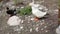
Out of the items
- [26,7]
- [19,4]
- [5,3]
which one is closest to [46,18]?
[26,7]

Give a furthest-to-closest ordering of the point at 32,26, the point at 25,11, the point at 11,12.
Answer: the point at 11,12, the point at 25,11, the point at 32,26

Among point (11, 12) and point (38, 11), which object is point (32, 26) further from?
point (11, 12)

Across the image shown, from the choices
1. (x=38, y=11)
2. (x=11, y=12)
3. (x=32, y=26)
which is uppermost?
(x=38, y=11)

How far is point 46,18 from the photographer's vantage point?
316 cm

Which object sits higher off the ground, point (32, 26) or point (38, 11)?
point (38, 11)

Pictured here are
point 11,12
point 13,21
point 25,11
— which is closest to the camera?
point 13,21

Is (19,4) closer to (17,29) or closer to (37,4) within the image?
(37,4)

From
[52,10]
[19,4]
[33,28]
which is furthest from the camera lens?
[19,4]

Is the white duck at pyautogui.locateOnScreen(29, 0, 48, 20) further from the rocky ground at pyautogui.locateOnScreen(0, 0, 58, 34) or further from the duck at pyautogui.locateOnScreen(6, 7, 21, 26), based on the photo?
the duck at pyautogui.locateOnScreen(6, 7, 21, 26)

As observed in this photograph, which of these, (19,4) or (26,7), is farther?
(19,4)

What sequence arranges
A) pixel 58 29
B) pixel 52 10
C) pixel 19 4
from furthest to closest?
1. pixel 19 4
2. pixel 52 10
3. pixel 58 29

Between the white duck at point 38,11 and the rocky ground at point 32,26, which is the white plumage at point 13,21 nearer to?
the rocky ground at point 32,26

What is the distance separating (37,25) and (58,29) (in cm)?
39

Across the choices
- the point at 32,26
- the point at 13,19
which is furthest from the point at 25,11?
the point at 32,26
